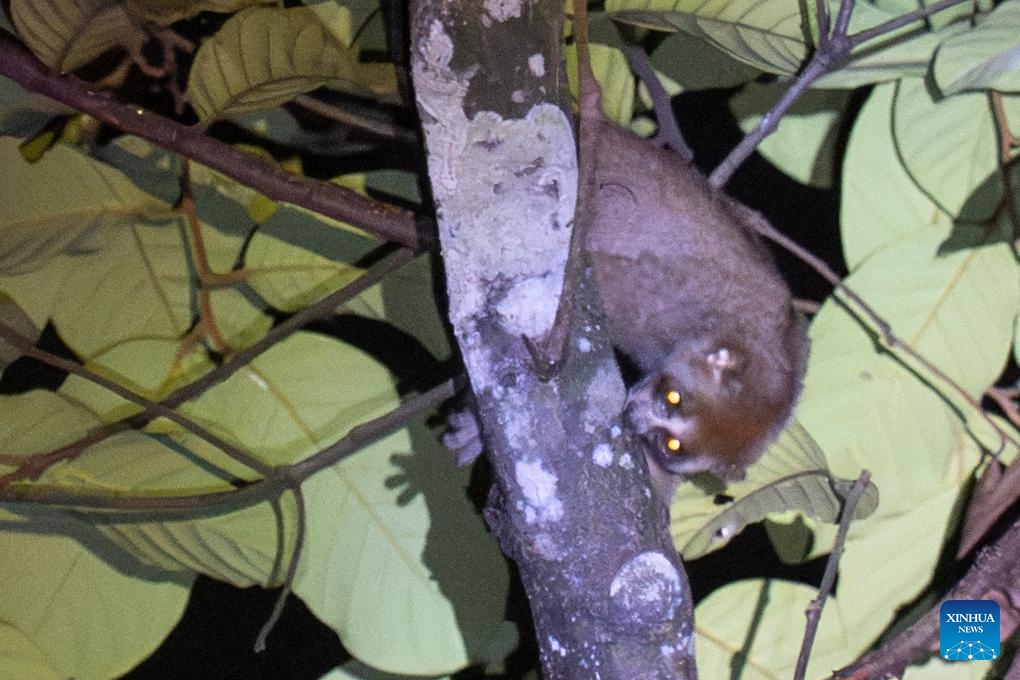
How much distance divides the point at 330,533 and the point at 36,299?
0.76 meters

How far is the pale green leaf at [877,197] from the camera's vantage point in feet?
6.08

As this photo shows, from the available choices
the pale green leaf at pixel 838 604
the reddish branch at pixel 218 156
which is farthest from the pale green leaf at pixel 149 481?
the pale green leaf at pixel 838 604

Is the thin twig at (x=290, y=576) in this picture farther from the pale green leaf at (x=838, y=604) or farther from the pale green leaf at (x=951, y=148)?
the pale green leaf at (x=951, y=148)

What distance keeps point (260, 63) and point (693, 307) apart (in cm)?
96

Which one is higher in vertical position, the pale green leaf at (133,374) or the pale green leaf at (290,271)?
the pale green leaf at (290,271)

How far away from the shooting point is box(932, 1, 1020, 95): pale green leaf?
1.65 meters

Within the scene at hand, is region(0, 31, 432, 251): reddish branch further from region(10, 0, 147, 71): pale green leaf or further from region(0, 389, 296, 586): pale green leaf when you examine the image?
region(0, 389, 296, 586): pale green leaf

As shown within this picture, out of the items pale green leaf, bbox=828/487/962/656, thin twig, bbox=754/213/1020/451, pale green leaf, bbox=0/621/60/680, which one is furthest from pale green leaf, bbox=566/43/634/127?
pale green leaf, bbox=0/621/60/680

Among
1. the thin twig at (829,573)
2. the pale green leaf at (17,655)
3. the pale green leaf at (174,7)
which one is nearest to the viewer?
the thin twig at (829,573)

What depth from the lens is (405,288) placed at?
6.32 ft

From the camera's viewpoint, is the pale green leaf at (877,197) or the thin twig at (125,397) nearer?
the thin twig at (125,397)

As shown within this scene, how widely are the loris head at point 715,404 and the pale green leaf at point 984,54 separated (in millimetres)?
630

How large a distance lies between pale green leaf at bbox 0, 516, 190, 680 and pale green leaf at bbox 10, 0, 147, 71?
0.90 meters

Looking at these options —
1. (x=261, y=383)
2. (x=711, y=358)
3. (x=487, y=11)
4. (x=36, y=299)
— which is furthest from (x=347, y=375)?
(x=487, y=11)
